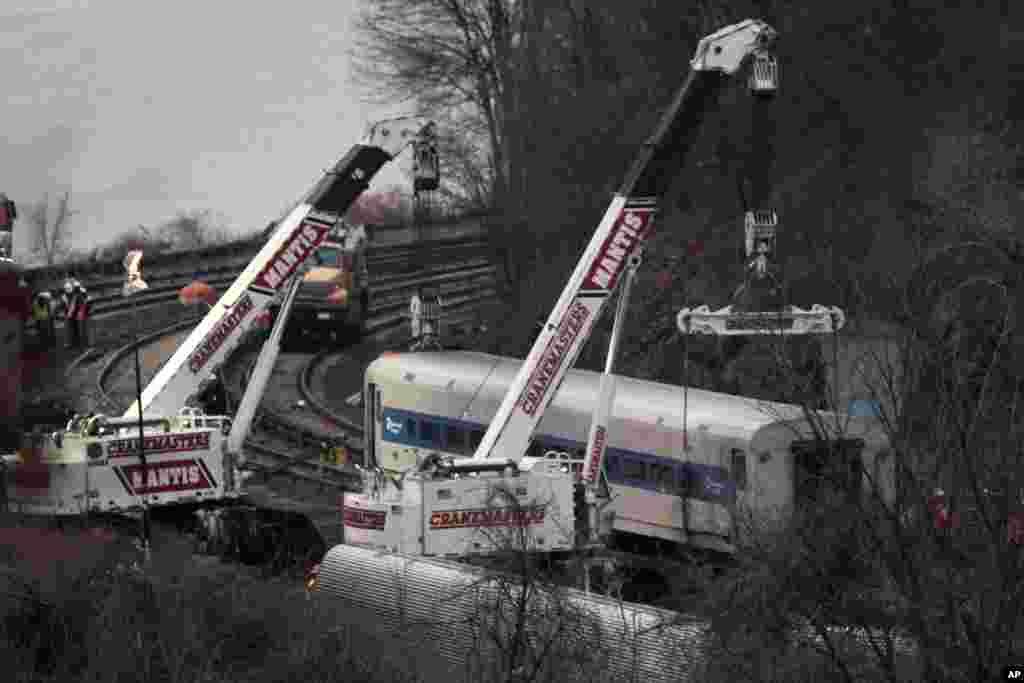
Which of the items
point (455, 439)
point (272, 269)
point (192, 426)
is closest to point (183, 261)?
point (455, 439)

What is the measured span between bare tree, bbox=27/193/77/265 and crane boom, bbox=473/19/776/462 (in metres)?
35.4

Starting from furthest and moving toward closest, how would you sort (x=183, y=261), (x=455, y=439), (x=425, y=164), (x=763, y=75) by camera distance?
(x=183, y=261), (x=455, y=439), (x=425, y=164), (x=763, y=75)

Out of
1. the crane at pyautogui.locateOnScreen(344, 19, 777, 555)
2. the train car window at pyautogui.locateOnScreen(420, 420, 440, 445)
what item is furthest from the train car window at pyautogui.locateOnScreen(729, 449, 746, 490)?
the train car window at pyautogui.locateOnScreen(420, 420, 440, 445)

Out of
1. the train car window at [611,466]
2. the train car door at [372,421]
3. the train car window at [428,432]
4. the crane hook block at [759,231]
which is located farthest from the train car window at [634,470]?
the train car door at [372,421]

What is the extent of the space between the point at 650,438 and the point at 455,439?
172 inches

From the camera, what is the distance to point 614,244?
23562mm

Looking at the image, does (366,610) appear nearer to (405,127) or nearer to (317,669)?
(317,669)

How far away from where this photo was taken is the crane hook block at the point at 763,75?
2380cm

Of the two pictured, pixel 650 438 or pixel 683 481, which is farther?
pixel 650 438

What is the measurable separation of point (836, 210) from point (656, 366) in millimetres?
4206

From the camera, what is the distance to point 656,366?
3416 centimetres

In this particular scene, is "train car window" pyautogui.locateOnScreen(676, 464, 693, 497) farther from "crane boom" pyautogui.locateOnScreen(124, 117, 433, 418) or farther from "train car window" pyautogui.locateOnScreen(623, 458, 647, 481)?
"crane boom" pyautogui.locateOnScreen(124, 117, 433, 418)

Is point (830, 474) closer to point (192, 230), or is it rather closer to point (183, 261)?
point (183, 261)

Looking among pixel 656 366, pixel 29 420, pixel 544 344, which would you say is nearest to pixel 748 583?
pixel 544 344
